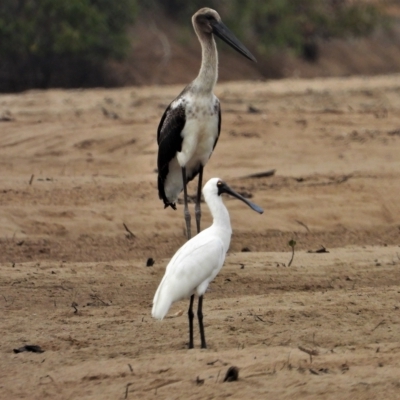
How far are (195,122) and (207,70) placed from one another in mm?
434

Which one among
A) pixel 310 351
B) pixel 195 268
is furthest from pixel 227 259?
pixel 310 351

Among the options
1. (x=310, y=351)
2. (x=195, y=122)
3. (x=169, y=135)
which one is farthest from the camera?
(x=169, y=135)

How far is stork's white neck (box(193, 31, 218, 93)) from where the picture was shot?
28.6 feet

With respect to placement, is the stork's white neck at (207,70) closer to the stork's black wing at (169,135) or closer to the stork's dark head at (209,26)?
the stork's dark head at (209,26)

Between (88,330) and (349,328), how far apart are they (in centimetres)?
155

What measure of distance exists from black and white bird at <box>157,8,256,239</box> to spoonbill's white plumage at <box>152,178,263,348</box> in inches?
98.9

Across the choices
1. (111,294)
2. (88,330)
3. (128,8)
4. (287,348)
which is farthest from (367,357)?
(128,8)

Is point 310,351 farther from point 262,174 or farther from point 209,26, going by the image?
point 262,174

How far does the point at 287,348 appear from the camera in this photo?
19.5ft

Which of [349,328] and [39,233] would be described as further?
[39,233]

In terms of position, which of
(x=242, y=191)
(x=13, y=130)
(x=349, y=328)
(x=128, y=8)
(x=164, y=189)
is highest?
(x=349, y=328)

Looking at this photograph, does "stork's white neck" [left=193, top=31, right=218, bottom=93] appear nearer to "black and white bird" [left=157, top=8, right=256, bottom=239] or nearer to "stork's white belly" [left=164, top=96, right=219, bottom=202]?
"black and white bird" [left=157, top=8, right=256, bottom=239]

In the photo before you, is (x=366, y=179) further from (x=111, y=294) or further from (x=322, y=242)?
(x=111, y=294)

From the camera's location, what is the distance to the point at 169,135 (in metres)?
8.88
